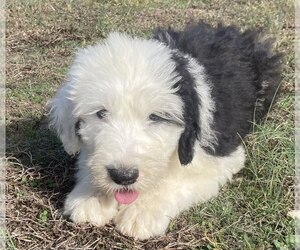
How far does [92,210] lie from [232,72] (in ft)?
5.02

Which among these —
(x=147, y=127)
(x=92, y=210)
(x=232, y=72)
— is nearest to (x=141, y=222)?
(x=92, y=210)

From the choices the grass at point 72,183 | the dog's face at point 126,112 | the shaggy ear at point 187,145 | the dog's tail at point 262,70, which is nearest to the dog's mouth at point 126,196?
the dog's face at point 126,112

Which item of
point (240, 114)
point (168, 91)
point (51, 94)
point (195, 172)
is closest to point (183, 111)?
point (168, 91)

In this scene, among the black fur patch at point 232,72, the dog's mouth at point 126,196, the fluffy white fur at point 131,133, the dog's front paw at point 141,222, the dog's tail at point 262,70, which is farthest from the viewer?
the dog's tail at point 262,70

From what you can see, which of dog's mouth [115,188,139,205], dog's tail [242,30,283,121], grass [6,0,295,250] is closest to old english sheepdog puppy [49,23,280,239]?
dog's mouth [115,188,139,205]

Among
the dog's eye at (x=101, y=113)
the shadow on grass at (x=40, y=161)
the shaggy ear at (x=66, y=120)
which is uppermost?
the dog's eye at (x=101, y=113)

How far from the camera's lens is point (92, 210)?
11.5 feet

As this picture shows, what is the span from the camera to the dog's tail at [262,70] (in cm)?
459

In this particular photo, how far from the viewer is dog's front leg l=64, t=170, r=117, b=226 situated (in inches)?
138

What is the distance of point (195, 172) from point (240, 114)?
664 mm

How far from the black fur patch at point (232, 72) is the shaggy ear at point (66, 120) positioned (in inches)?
28.9

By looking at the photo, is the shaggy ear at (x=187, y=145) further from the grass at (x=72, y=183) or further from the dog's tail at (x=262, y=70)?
the dog's tail at (x=262, y=70)

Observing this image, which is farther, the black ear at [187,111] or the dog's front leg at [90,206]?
the dog's front leg at [90,206]

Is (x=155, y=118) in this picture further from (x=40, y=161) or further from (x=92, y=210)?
(x=40, y=161)
